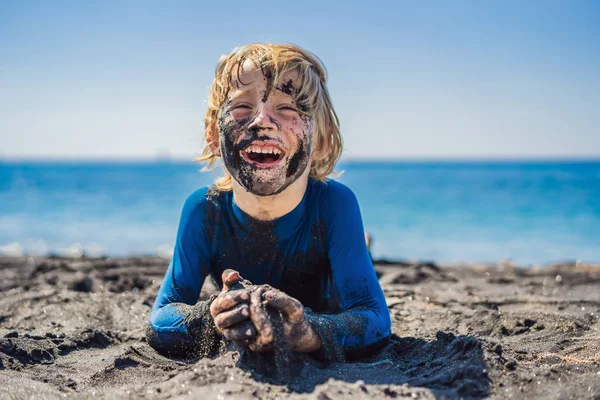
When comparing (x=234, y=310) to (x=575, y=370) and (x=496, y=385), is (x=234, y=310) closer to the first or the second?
(x=496, y=385)

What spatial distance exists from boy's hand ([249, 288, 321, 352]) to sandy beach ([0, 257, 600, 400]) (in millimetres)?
79

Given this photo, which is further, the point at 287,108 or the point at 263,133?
the point at 287,108

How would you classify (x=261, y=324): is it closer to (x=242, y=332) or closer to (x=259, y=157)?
(x=242, y=332)

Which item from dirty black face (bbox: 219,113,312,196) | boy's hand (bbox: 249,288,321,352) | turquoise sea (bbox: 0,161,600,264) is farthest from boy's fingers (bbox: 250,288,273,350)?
turquoise sea (bbox: 0,161,600,264)

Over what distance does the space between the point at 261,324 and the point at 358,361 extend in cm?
73

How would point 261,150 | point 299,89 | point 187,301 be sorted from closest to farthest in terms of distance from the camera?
point 261,150
point 299,89
point 187,301

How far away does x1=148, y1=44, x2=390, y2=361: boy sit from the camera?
8.85 ft

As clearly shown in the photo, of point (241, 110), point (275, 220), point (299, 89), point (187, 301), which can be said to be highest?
point (299, 89)

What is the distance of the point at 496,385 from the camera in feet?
6.79

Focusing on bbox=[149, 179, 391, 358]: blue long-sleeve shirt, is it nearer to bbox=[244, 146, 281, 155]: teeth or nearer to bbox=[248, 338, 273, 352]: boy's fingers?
bbox=[244, 146, 281, 155]: teeth

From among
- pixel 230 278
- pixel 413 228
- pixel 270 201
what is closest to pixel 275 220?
pixel 270 201

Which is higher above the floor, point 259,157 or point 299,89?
point 299,89

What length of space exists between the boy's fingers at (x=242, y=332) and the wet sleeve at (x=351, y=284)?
0.44 m

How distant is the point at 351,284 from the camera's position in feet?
9.57
